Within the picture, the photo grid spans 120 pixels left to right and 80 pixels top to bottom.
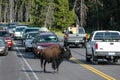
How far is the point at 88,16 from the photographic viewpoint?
327ft

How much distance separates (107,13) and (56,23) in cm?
2096

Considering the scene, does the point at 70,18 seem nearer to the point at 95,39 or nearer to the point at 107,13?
the point at 107,13

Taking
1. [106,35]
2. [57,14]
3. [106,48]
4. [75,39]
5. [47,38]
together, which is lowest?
[75,39]

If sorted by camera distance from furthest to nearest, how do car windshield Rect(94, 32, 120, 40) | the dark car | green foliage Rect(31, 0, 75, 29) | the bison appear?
green foliage Rect(31, 0, 75, 29)
the dark car
car windshield Rect(94, 32, 120, 40)
the bison

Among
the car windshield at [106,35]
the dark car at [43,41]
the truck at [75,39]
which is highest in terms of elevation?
the car windshield at [106,35]

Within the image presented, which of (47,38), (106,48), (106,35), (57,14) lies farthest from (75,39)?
(57,14)

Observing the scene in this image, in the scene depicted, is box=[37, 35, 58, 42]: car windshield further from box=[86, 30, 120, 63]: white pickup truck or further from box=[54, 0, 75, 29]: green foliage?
box=[54, 0, 75, 29]: green foliage

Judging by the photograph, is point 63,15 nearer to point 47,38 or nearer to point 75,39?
point 75,39

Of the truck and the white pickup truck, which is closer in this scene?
the white pickup truck

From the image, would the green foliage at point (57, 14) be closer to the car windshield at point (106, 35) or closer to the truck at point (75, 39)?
the truck at point (75, 39)

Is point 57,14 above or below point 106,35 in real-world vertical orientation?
above

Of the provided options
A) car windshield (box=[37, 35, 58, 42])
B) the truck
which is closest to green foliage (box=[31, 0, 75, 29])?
the truck

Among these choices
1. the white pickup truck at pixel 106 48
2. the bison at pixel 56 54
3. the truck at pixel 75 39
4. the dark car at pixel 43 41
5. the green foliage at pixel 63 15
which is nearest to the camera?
the bison at pixel 56 54

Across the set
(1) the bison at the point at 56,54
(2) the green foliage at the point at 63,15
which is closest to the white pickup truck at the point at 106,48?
(1) the bison at the point at 56,54
